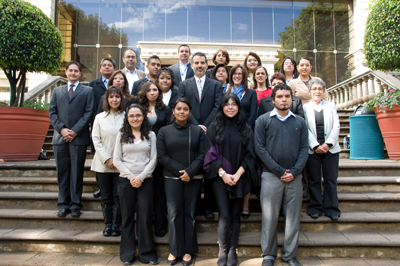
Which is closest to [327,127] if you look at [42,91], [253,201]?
[253,201]

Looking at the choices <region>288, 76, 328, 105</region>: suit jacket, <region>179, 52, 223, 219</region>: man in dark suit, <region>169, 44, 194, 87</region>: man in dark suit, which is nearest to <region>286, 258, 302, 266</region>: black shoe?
<region>179, 52, 223, 219</region>: man in dark suit

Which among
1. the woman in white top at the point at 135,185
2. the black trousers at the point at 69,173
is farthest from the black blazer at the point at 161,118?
the black trousers at the point at 69,173

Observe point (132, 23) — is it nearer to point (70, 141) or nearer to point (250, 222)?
point (70, 141)

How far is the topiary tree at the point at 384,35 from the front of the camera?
219 inches

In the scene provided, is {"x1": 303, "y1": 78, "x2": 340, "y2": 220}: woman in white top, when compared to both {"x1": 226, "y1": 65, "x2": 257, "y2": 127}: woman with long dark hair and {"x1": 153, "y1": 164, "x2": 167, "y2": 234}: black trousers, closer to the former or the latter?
{"x1": 226, "y1": 65, "x2": 257, "y2": 127}: woman with long dark hair

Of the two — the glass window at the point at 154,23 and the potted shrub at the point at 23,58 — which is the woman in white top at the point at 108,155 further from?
the glass window at the point at 154,23

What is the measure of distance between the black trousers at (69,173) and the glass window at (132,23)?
31.1 feet

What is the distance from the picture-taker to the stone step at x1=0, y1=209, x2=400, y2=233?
369 cm

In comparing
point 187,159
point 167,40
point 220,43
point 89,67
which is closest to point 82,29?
point 89,67

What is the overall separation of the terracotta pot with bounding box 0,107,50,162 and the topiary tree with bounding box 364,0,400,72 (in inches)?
287

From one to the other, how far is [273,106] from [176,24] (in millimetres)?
9999

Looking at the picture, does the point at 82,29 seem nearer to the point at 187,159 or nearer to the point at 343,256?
the point at 187,159

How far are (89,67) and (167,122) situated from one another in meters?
9.94

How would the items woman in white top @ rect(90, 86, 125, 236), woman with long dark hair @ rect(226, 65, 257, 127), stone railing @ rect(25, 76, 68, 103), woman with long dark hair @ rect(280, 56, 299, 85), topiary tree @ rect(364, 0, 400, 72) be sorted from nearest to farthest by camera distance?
woman in white top @ rect(90, 86, 125, 236), woman with long dark hair @ rect(226, 65, 257, 127), woman with long dark hair @ rect(280, 56, 299, 85), topiary tree @ rect(364, 0, 400, 72), stone railing @ rect(25, 76, 68, 103)
